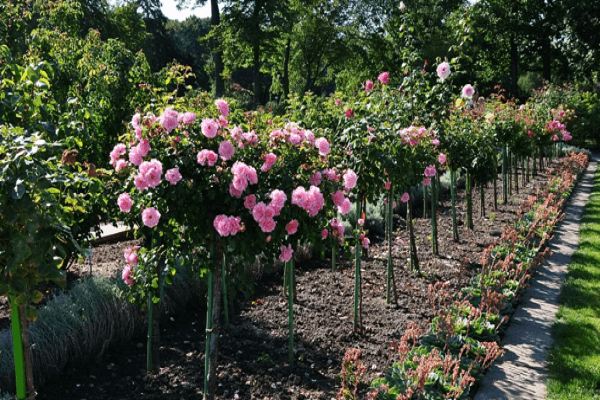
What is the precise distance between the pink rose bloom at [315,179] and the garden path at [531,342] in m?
1.76

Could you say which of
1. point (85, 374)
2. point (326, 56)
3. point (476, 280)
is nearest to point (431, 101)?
point (476, 280)

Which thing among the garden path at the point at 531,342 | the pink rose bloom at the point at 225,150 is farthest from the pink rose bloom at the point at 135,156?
the garden path at the point at 531,342

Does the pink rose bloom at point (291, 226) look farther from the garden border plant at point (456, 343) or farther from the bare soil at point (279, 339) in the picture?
the bare soil at point (279, 339)

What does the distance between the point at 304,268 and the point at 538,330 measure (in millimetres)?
2523

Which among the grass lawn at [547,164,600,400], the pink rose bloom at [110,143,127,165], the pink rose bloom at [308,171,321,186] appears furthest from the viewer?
the grass lawn at [547,164,600,400]

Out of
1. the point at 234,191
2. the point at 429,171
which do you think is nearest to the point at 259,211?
the point at 234,191

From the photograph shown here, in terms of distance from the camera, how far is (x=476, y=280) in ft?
17.0

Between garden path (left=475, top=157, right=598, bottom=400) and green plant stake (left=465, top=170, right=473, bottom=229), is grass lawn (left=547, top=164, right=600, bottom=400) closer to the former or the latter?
garden path (left=475, top=157, right=598, bottom=400)

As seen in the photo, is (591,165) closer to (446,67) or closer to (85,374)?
(446,67)

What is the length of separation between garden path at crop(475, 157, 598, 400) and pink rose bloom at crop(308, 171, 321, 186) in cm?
176

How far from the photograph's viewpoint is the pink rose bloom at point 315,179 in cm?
289

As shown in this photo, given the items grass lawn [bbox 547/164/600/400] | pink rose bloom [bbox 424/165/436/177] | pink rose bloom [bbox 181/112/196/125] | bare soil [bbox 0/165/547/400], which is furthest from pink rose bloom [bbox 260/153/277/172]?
pink rose bloom [bbox 424/165/436/177]

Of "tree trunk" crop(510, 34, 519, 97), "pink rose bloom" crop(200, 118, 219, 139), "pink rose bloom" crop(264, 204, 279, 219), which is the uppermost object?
"tree trunk" crop(510, 34, 519, 97)

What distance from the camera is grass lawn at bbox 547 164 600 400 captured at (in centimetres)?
343
